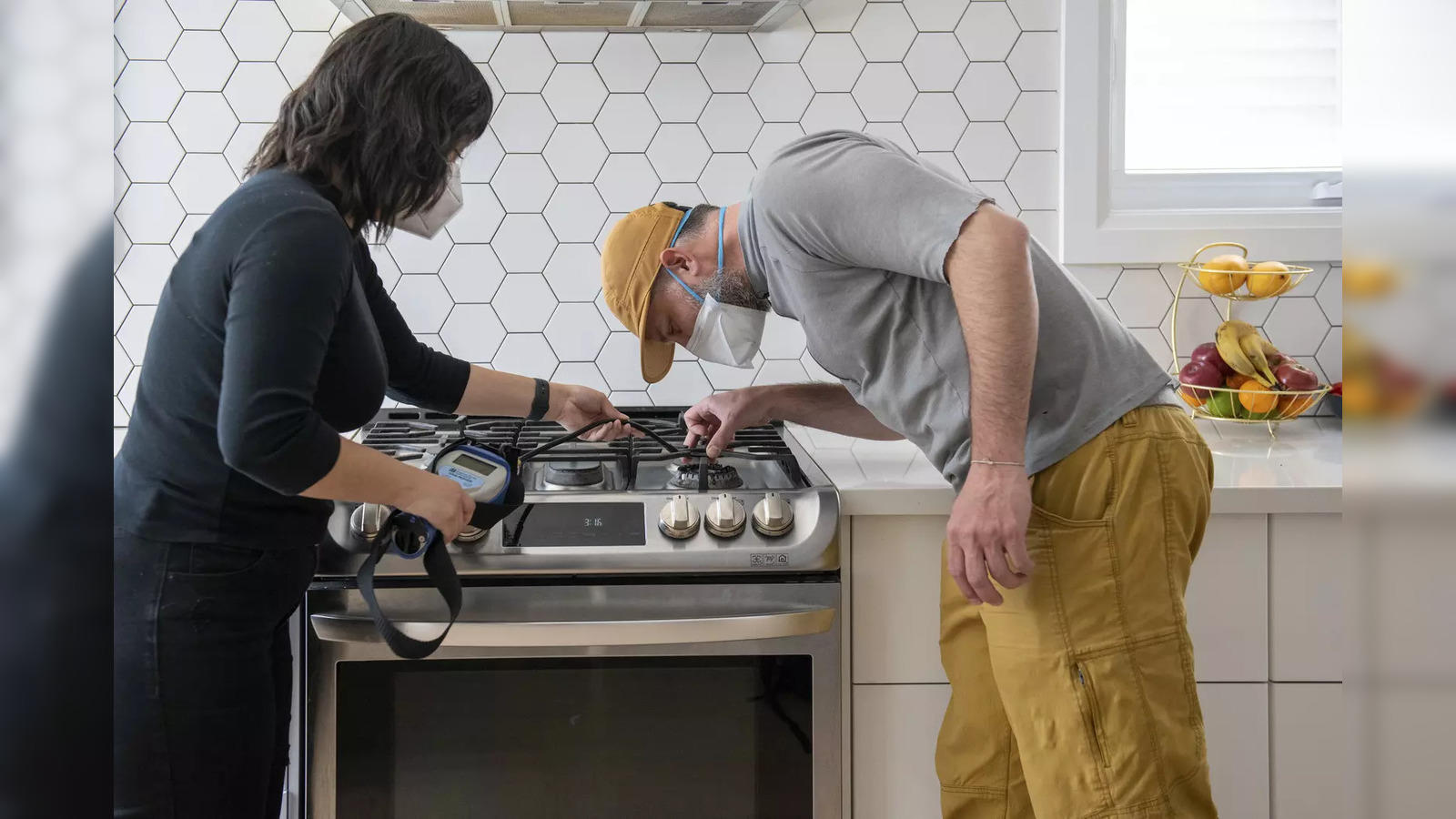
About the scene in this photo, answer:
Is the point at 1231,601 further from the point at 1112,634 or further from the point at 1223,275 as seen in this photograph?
the point at 1223,275

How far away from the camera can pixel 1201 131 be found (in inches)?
84.0

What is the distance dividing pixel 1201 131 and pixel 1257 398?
0.60 meters

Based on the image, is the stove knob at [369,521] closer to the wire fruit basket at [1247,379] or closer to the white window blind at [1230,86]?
the wire fruit basket at [1247,379]

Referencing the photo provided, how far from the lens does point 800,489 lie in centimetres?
143

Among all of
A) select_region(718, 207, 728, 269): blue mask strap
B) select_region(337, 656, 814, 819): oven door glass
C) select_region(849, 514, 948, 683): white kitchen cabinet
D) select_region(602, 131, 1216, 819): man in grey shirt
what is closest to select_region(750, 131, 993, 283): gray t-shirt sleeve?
select_region(602, 131, 1216, 819): man in grey shirt

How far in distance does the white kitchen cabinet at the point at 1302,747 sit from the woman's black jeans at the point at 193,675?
1310 millimetres

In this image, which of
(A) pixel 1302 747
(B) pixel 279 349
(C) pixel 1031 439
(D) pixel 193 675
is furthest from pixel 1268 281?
(D) pixel 193 675

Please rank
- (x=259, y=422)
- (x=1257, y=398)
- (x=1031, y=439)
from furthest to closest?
1. (x=1257, y=398)
2. (x=1031, y=439)
3. (x=259, y=422)

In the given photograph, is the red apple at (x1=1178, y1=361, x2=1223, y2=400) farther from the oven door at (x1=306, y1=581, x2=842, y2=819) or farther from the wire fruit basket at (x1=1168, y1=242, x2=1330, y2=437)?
the oven door at (x1=306, y1=581, x2=842, y2=819)

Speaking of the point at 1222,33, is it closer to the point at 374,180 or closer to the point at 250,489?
the point at 374,180

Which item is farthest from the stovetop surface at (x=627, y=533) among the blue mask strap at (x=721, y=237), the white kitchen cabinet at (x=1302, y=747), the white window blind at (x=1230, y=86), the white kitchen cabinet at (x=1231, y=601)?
the white window blind at (x=1230, y=86)

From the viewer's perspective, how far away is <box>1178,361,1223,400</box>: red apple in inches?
75.5
